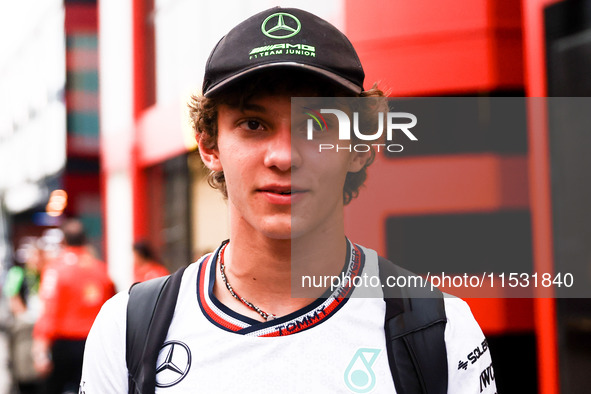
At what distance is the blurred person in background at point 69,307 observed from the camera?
19.9ft

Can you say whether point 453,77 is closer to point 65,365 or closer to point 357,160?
point 357,160

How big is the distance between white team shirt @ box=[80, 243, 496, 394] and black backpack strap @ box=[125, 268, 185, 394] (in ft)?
0.09

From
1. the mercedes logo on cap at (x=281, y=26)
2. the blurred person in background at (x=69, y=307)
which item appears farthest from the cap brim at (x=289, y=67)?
the blurred person in background at (x=69, y=307)

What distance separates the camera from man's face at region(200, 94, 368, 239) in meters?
1.73

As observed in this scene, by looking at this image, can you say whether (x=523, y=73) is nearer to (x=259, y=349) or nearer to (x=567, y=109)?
(x=567, y=109)

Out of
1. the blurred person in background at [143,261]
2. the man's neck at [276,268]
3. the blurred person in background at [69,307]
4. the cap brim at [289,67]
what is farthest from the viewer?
the blurred person in background at [143,261]

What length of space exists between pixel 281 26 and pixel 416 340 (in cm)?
92

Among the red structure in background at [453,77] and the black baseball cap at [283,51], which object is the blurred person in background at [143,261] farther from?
the black baseball cap at [283,51]

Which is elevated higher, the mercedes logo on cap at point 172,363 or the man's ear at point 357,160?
the man's ear at point 357,160

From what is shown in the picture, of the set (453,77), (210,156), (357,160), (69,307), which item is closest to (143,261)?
(69,307)

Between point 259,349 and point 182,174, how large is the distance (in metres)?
9.02

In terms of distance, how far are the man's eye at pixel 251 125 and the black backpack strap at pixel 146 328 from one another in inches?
20.4

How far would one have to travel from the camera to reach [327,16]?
259 inches

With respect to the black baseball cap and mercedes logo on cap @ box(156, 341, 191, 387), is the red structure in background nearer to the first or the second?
the black baseball cap
